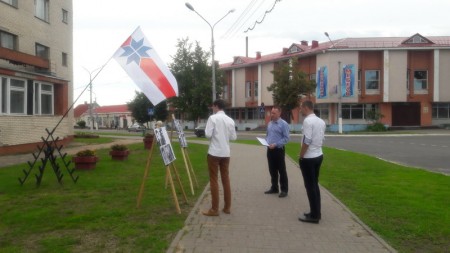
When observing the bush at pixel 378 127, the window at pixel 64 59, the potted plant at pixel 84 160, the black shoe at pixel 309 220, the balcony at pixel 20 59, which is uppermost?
the window at pixel 64 59

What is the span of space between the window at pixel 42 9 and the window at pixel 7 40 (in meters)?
2.64

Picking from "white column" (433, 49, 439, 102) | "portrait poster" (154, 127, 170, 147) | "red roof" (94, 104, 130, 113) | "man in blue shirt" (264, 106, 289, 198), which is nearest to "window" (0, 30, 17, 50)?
"portrait poster" (154, 127, 170, 147)

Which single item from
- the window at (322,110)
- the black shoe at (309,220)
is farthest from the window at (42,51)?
the window at (322,110)

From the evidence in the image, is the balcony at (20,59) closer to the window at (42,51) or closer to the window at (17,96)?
the window at (17,96)

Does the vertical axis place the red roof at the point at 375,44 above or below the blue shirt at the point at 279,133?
above

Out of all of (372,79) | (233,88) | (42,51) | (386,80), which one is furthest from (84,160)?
(233,88)

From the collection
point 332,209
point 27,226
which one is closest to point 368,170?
point 332,209

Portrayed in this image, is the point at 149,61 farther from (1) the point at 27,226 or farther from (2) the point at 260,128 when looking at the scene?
(2) the point at 260,128

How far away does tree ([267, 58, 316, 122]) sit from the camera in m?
42.9

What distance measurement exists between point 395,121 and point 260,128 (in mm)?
15904

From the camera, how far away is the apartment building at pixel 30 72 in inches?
697

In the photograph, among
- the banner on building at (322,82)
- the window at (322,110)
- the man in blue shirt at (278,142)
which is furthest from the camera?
the window at (322,110)

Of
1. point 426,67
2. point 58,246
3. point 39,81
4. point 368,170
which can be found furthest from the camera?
point 426,67

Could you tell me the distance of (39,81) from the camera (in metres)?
20.2
